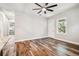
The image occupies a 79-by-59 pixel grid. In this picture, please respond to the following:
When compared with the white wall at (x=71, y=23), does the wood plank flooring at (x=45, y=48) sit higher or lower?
lower

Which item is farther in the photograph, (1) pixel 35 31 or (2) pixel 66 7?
(1) pixel 35 31

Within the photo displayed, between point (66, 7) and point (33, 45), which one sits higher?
point (66, 7)

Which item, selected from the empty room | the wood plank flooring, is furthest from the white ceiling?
the wood plank flooring

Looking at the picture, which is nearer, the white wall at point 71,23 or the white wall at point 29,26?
the white wall at point 71,23

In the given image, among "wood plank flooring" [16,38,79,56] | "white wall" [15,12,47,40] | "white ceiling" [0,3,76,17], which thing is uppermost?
"white ceiling" [0,3,76,17]

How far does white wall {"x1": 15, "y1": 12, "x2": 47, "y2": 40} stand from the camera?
86.4 inches

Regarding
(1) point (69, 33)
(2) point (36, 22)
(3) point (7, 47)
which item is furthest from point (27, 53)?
(1) point (69, 33)

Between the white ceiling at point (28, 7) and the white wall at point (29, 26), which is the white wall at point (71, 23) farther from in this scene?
the white wall at point (29, 26)

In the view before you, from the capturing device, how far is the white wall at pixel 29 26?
86.4 inches

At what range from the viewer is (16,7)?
7.04ft

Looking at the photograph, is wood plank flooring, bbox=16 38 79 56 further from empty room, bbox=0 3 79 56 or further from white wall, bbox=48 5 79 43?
white wall, bbox=48 5 79 43

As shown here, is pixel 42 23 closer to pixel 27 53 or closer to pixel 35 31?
pixel 35 31

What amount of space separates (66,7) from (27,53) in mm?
1211

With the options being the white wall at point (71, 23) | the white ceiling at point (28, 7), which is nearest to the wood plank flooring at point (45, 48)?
the white wall at point (71, 23)
